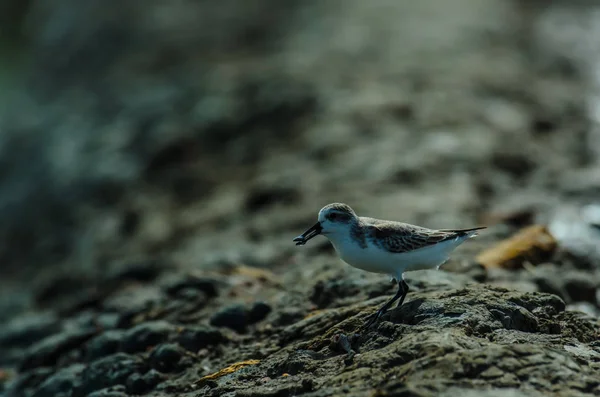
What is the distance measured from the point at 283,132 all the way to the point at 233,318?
27.5 ft

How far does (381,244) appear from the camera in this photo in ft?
27.2

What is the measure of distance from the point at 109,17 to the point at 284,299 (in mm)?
21536

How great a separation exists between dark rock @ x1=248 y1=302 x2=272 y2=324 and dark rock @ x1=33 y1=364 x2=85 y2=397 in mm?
2031

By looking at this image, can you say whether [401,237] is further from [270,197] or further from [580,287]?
[270,197]

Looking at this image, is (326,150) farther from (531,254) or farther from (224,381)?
(224,381)

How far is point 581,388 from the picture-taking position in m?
6.62

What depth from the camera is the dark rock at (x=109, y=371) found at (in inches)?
372

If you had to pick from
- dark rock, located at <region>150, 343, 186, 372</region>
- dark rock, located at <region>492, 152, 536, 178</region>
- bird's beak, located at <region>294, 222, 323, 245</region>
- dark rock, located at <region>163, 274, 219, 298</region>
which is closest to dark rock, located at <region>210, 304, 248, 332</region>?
dark rock, located at <region>150, 343, 186, 372</region>

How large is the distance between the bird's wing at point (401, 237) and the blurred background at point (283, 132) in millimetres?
4332

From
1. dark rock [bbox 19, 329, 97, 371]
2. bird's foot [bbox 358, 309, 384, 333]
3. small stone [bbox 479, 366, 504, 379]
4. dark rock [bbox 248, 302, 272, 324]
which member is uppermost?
dark rock [bbox 19, 329, 97, 371]

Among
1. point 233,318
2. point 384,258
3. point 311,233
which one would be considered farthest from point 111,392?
point 384,258

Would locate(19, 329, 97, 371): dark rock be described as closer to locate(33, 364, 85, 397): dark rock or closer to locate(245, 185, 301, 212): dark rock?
locate(33, 364, 85, 397): dark rock

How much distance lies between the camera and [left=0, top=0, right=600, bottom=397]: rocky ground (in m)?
7.97

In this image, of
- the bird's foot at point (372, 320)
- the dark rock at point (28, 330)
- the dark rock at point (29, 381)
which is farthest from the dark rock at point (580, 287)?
the dark rock at point (28, 330)
